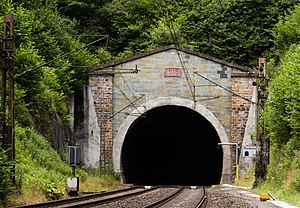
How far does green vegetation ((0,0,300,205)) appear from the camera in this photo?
23.5 m

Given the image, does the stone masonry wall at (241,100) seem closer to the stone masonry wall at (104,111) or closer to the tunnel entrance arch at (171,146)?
the tunnel entrance arch at (171,146)

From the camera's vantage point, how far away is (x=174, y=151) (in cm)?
4703

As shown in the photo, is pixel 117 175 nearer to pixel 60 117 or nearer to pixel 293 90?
pixel 60 117

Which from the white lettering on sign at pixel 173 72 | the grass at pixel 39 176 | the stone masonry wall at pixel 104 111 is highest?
the white lettering on sign at pixel 173 72

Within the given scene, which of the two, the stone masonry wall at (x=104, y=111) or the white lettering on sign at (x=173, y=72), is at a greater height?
the white lettering on sign at (x=173, y=72)

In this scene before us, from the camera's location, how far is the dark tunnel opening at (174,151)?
1591 inches

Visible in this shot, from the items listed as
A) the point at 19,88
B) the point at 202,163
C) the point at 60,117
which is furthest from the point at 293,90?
the point at 202,163

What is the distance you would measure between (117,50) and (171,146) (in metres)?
7.75

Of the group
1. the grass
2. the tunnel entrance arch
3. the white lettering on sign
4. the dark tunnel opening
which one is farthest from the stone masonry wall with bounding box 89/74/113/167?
the dark tunnel opening

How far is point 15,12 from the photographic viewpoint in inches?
1110

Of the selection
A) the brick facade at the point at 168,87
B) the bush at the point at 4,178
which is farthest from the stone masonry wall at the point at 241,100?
the bush at the point at 4,178

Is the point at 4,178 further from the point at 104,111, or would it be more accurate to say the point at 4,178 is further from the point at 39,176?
the point at 104,111

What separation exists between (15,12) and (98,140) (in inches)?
351

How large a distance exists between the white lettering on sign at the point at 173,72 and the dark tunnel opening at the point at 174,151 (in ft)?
14.6
